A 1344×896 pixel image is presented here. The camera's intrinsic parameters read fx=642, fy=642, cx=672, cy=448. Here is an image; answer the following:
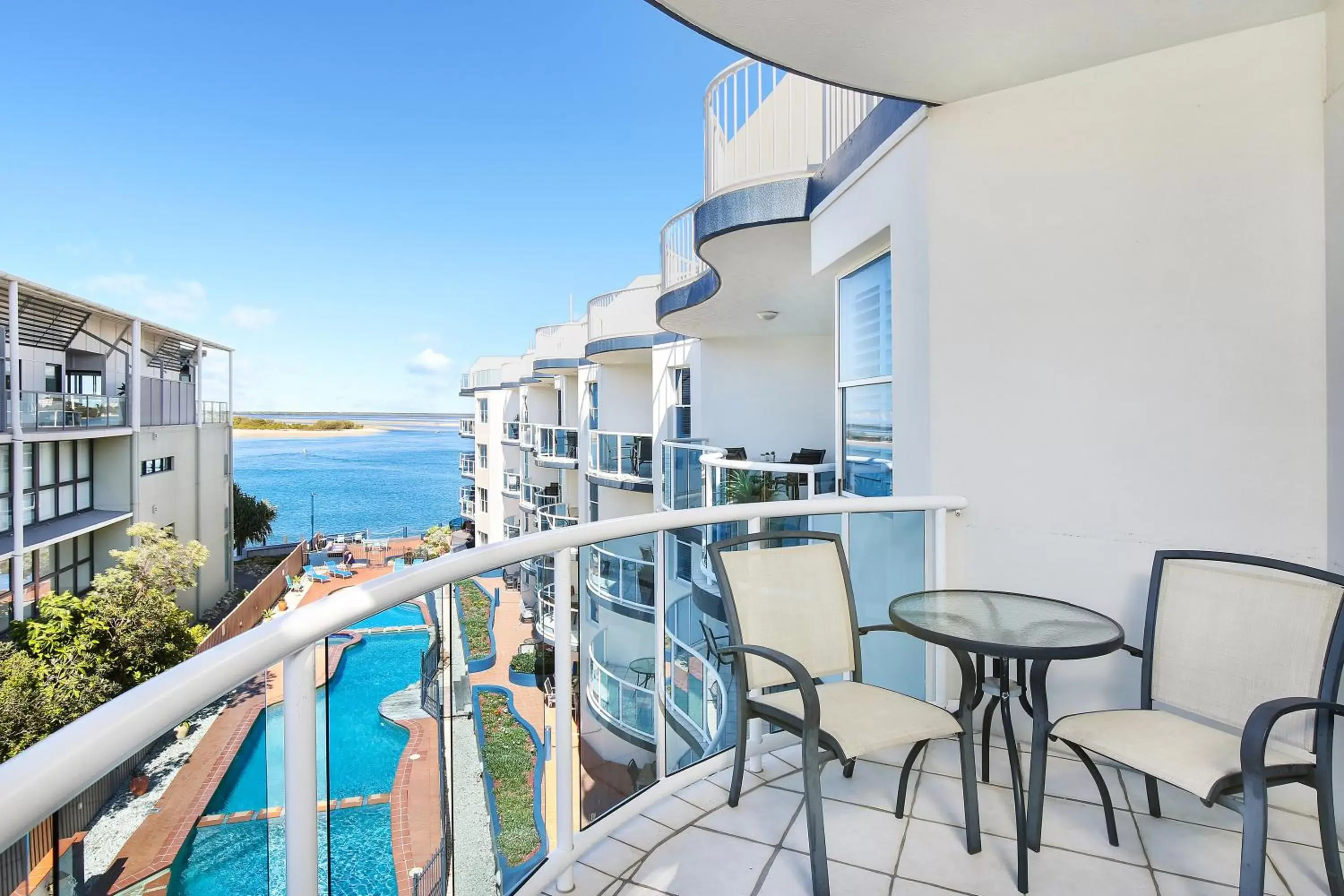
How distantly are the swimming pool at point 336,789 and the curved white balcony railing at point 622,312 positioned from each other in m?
11.9

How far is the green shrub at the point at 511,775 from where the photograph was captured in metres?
1.60

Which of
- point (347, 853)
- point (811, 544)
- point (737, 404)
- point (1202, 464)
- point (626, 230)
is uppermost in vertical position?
point (626, 230)

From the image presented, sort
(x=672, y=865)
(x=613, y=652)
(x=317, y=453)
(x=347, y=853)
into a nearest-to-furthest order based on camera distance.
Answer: (x=347, y=853) → (x=672, y=865) → (x=613, y=652) → (x=317, y=453)

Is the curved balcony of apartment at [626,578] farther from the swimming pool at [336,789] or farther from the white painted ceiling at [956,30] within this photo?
the white painted ceiling at [956,30]

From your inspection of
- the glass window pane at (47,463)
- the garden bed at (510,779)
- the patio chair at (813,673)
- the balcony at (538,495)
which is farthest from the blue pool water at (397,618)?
the balcony at (538,495)

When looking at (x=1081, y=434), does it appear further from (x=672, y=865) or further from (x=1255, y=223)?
(x=672, y=865)

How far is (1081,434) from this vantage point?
2801 millimetres

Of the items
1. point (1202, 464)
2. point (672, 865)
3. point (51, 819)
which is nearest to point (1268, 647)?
point (1202, 464)

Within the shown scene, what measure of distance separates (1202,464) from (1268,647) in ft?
2.66

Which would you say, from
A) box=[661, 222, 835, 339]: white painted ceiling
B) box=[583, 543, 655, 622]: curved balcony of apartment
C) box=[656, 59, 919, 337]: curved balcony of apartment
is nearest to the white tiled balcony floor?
box=[583, 543, 655, 622]: curved balcony of apartment

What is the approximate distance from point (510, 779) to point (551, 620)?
0.42 metres

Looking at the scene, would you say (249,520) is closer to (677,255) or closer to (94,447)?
(94,447)

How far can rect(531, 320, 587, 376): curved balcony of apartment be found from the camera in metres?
17.5

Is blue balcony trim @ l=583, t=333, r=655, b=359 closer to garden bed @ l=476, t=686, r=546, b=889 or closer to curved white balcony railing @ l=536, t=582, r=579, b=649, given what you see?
curved white balcony railing @ l=536, t=582, r=579, b=649
